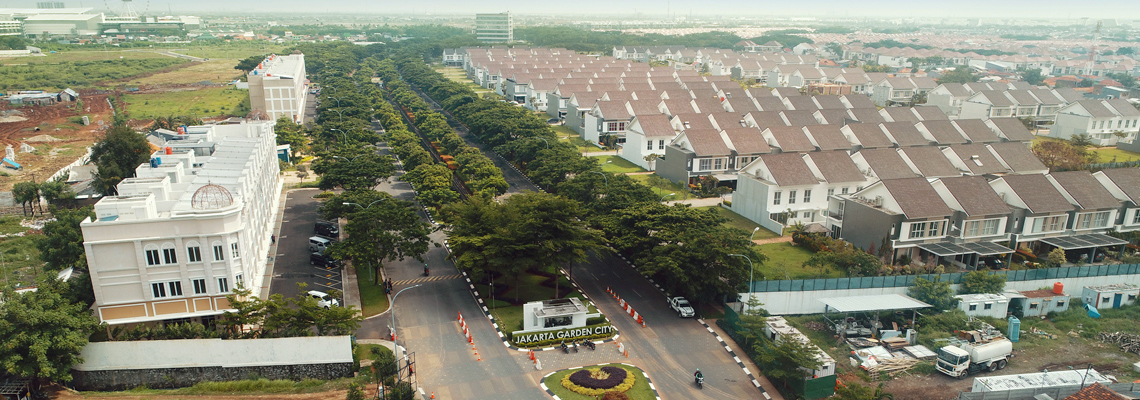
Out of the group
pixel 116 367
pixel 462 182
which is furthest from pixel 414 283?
pixel 462 182

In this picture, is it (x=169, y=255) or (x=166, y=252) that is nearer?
(x=166, y=252)

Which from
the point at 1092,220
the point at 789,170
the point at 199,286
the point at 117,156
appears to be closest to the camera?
the point at 199,286

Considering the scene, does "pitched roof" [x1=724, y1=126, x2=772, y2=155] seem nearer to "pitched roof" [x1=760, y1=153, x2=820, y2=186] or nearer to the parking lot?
"pitched roof" [x1=760, y1=153, x2=820, y2=186]

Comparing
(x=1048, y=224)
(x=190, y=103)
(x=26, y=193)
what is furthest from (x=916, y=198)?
(x=190, y=103)

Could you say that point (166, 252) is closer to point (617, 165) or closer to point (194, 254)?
point (194, 254)

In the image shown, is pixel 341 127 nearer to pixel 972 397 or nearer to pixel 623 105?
pixel 623 105

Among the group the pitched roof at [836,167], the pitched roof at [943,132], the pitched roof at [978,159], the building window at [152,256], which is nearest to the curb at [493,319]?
the building window at [152,256]

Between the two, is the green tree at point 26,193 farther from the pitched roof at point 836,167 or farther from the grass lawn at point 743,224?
the pitched roof at point 836,167
